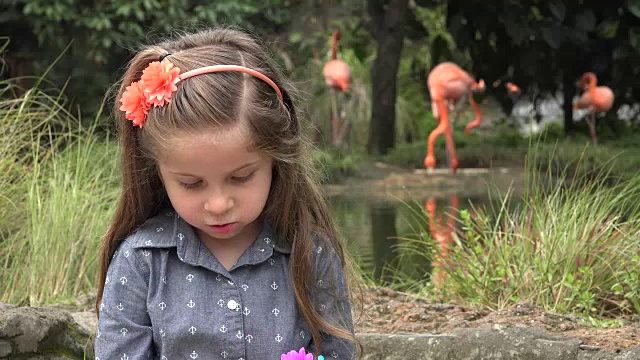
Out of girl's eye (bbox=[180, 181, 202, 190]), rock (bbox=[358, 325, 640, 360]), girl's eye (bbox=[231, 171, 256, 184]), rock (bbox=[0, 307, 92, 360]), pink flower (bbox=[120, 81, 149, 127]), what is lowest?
rock (bbox=[358, 325, 640, 360])

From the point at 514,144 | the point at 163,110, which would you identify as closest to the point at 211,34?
the point at 163,110

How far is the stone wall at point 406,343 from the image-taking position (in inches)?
114

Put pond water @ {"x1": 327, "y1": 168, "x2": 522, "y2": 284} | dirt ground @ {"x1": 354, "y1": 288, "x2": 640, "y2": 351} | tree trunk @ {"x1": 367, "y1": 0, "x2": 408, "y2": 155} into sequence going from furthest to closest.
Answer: tree trunk @ {"x1": 367, "y1": 0, "x2": 408, "y2": 155}, pond water @ {"x1": 327, "y1": 168, "x2": 522, "y2": 284}, dirt ground @ {"x1": 354, "y1": 288, "x2": 640, "y2": 351}

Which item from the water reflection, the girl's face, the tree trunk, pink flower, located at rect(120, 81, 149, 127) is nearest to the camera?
the girl's face

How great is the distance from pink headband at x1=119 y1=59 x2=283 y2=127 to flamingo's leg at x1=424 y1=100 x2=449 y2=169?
6.99 m

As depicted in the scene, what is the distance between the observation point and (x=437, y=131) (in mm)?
9461

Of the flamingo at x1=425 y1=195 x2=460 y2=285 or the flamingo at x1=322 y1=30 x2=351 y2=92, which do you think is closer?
the flamingo at x1=425 y1=195 x2=460 y2=285

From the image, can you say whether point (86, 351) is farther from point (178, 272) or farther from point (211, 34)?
point (211, 34)

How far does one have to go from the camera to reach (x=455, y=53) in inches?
512

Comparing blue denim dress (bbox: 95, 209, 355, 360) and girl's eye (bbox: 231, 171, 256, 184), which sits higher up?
girl's eye (bbox: 231, 171, 256, 184)

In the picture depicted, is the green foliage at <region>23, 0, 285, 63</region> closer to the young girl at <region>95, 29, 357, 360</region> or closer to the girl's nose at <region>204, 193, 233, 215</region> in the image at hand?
the young girl at <region>95, 29, 357, 360</region>

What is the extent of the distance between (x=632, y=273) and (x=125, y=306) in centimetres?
206

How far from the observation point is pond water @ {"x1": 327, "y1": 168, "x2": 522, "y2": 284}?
5.07 metres

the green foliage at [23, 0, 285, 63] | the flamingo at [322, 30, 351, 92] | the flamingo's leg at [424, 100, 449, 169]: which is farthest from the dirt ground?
the flamingo at [322, 30, 351, 92]
